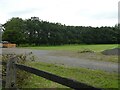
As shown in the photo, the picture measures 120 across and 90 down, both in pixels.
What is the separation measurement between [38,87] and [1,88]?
1.34m

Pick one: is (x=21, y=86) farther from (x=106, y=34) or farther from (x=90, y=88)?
(x=106, y=34)

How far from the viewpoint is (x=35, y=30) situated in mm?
76438

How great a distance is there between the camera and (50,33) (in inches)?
3066

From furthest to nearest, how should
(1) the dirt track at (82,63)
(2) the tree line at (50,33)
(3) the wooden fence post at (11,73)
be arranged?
(2) the tree line at (50,33) → (1) the dirt track at (82,63) → (3) the wooden fence post at (11,73)

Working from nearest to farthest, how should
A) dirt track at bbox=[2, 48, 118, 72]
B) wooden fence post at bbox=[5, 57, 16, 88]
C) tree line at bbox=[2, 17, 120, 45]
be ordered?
wooden fence post at bbox=[5, 57, 16, 88]
dirt track at bbox=[2, 48, 118, 72]
tree line at bbox=[2, 17, 120, 45]

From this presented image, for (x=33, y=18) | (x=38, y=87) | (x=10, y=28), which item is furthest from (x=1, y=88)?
(x=33, y=18)

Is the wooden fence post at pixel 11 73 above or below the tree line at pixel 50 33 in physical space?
below

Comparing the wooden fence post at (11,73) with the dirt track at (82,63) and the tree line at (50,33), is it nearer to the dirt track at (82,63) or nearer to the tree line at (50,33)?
the dirt track at (82,63)

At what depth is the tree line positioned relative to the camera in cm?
7156

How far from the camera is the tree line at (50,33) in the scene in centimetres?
7156

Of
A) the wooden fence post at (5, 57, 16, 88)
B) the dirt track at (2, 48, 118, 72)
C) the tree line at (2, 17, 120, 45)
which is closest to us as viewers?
the wooden fence post at (5, 57, 16, 88)

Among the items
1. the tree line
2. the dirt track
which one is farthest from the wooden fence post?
the tree line

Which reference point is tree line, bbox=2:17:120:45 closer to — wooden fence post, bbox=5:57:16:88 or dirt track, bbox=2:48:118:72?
dirt track, bbox=2:48:118:72

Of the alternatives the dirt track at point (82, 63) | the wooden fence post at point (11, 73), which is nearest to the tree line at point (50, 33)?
the dirt track at point (82, 63)
